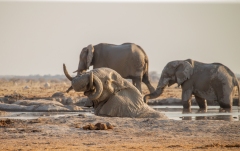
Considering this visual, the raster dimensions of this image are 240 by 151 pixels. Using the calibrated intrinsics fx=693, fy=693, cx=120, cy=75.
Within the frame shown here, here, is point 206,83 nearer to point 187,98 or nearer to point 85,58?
point 187,98

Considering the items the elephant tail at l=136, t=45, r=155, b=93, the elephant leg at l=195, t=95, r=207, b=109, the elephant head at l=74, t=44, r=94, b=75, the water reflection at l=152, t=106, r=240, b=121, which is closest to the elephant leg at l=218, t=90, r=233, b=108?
the elephant leg at l=195, t=95, r=207, b=109

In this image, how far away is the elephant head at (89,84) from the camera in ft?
50.2

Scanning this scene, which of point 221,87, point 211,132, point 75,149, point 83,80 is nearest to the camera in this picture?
point 75,149

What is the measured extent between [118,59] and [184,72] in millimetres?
3816

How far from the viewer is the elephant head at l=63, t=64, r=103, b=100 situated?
50.2 ft

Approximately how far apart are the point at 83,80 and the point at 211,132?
3.28m

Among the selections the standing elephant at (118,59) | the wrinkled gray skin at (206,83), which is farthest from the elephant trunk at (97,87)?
the standing elephant at (118,59)

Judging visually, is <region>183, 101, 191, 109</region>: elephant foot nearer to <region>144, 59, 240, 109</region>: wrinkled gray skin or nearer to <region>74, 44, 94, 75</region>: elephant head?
<region>144, 59, 240, 109</region>: wrinkled gray skin

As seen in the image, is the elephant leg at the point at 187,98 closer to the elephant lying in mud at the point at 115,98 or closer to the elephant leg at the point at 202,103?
the elephant leg at the point at 202,103

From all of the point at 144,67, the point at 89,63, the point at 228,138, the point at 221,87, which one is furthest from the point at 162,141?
the point at 144,67

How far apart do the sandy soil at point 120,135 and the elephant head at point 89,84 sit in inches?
24.0

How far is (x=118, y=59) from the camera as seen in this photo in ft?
88.2

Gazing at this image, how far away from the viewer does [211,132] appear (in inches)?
536

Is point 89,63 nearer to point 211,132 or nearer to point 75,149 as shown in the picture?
point 211,132
